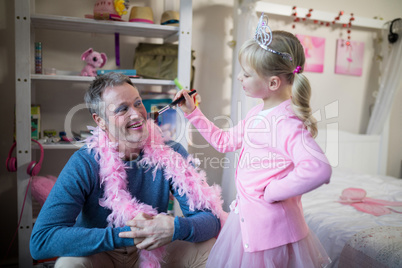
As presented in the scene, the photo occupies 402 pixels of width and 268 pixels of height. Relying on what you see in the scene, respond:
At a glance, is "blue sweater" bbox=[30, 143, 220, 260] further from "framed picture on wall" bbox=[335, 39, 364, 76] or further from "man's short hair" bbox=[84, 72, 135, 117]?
"framed picture on wall" bbox=[335, 39, 364, 76]

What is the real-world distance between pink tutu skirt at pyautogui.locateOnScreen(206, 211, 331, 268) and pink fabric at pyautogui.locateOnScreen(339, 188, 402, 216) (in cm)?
90

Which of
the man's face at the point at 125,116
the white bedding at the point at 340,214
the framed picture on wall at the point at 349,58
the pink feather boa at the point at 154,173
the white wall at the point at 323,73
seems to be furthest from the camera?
the framed picture on wall at the point at 349,58

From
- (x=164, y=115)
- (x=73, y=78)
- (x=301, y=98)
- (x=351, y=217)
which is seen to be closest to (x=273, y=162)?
(x=301, y=98)

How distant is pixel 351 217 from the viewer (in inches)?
71.0

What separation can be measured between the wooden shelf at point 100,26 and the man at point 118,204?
77 centimetres

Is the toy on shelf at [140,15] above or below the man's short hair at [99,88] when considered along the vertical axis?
above

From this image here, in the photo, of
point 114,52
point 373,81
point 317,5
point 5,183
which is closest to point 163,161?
point 114,52

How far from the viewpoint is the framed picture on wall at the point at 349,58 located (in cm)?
306

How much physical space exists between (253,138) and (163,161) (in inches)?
16.6

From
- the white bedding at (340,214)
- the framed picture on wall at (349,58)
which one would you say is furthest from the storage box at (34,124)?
the framed picture on wall at (349,58)

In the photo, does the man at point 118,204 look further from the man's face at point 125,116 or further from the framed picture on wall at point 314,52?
the framed picture on wall at point 314,52

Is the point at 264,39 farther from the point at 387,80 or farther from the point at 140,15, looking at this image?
the point at 387,80

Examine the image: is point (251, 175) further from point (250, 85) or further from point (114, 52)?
point (114, 52)

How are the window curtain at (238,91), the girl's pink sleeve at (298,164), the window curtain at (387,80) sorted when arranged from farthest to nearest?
1. the window curtain at (387,80)
2. the window curtain at (238,91)
3. the girl's pink sleeve at (298,164)
